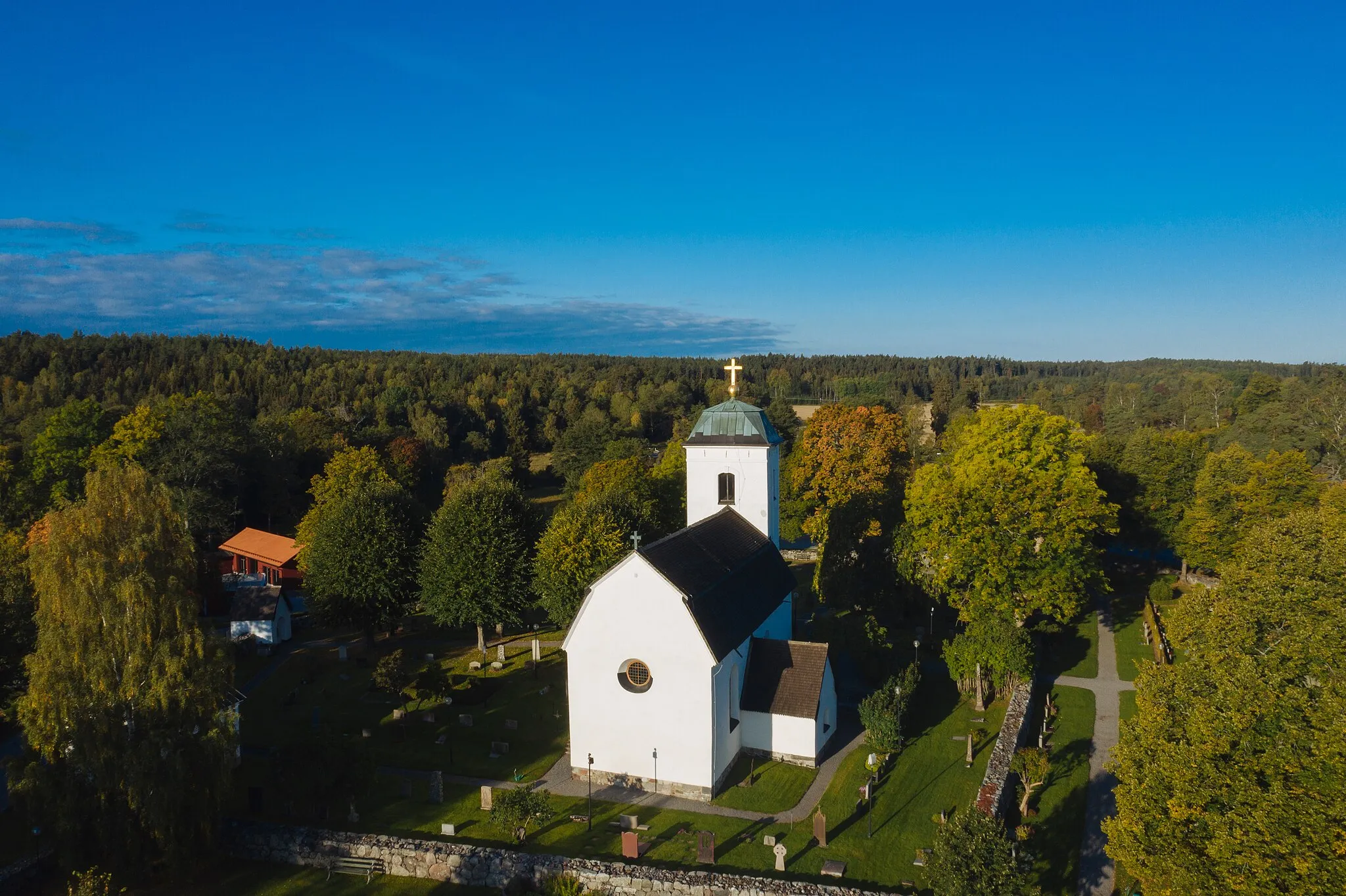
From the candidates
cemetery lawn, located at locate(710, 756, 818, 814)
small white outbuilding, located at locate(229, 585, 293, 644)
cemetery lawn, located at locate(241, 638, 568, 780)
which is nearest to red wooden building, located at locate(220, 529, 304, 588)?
small white outbuilding, located at locate(229, 585, 293, 644)

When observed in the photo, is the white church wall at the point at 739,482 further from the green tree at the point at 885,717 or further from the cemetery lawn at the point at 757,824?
the cemetery lawn at the point at 757,824

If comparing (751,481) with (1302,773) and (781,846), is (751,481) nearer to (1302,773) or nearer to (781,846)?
(781,846)

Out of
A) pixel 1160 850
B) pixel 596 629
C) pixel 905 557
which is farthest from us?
pixel 905 557

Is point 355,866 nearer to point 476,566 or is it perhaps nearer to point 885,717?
point 885,717

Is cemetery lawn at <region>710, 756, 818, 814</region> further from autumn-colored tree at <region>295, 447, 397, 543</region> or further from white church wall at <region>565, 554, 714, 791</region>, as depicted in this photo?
autumn-colored tree at <region>295, 447, 397, 543</region>

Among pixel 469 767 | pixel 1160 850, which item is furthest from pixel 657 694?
pixel 1160 850

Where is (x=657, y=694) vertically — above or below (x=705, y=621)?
below

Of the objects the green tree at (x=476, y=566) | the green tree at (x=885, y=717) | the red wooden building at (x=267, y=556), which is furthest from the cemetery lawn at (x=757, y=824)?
the red wooden building at (x=267, y=556)

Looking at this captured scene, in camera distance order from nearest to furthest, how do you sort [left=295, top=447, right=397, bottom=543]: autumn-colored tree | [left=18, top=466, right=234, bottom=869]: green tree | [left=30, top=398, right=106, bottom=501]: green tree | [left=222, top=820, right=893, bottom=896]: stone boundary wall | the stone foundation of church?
[left=222, top=820, right=893, bottom=896]: stone boundary wall < [left=18, top=466, right=234, bottom=869]: green tree < the stone foundation of church < [left=295, top=447, right=397, bottom=543]: autumn-colored tree < [left=30, top=398, right=106, bottom=501]: green tree
